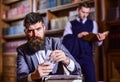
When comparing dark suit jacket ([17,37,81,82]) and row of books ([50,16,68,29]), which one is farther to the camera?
row of books ([50,16,68,29])

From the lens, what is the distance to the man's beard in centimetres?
146

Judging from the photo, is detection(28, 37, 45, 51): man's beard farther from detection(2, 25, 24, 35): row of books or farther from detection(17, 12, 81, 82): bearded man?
detection(2, 25, 24, 35): row of books

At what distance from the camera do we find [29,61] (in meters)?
1.47

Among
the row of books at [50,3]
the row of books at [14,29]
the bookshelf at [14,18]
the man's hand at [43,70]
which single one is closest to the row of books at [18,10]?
the bookshelf at [14,18]

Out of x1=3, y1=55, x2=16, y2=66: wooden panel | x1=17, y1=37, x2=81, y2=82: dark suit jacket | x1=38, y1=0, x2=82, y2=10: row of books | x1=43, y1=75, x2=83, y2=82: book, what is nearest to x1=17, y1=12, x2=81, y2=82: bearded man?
x1=17, y1=37, x2=81, y2=82: dark suit jacket

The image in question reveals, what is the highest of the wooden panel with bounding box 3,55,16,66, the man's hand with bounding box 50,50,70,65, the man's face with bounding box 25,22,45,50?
the man's face with bounding box 25,22,45,50

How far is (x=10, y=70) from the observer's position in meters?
4.75

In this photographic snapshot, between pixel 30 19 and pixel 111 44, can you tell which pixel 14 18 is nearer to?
pixel 111 44

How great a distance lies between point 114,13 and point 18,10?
2379 mm

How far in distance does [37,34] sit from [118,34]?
1466 millimetres

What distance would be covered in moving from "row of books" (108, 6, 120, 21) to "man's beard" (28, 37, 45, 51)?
57.9 inches

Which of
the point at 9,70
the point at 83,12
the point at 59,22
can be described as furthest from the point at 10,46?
the point at 83,12

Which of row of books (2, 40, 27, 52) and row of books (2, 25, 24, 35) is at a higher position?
row of books (2, 25, 24, 35)

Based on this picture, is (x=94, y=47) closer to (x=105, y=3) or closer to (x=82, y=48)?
(x=82, y=48)
